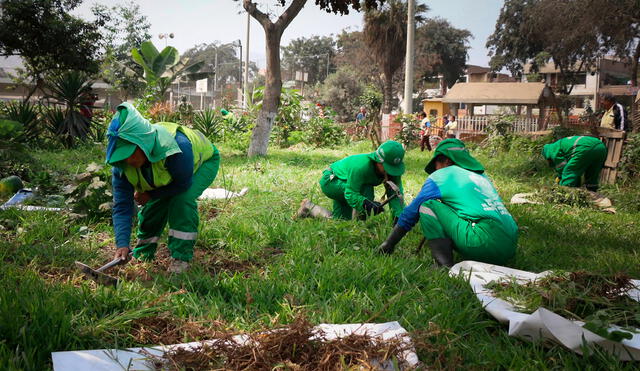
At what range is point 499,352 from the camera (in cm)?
247

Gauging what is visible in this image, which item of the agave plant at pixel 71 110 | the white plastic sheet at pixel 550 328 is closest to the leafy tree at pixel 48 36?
the agave plant at pixel 71 110

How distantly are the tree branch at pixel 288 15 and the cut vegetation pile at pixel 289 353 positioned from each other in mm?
9870

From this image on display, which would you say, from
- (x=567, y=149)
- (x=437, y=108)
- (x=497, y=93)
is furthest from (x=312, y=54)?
(x=567, y=149)

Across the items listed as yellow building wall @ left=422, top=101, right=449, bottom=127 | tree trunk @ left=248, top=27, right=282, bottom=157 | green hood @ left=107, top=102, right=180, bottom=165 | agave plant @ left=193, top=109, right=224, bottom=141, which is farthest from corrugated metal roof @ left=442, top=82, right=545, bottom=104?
green hood @ left=107, top=102, right=180, bottom=165

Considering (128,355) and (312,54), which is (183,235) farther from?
(312,54)

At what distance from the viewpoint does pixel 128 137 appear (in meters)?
2.99

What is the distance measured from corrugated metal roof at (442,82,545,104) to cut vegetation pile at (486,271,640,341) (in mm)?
23245

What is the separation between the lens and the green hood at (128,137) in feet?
9.82

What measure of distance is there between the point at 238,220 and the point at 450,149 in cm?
213

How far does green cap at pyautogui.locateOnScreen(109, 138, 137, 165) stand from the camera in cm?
298

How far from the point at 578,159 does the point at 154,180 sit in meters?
6.30

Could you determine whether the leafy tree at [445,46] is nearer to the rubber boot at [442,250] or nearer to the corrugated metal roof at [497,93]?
the corrugated metal roof at [497,93]

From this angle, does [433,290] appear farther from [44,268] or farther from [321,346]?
[44,268]

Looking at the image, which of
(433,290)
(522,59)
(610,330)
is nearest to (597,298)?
(610,330)
